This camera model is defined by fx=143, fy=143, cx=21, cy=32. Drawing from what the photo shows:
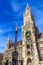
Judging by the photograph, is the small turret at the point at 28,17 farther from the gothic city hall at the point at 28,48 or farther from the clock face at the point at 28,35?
the clock face at the point at 28,35

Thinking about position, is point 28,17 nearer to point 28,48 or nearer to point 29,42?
point 29,42

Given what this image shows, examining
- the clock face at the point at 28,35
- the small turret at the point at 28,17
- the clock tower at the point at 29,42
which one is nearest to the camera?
the clock tower at the point at 29,42

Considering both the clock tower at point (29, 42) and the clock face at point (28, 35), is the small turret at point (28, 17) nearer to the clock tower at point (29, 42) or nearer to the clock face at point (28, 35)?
the clock tower at point (29, 42)

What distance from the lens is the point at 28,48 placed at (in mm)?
64125

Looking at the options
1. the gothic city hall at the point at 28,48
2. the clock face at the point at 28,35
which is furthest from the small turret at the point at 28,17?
the clock face at the point at 28,35

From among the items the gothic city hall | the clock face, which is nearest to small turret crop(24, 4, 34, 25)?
the gothic city hall

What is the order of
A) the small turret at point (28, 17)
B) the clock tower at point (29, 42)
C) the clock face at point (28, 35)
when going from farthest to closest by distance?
the small turret at point (28, 17), the clock face at point (28, 35), the clock tower at point (29, 42)

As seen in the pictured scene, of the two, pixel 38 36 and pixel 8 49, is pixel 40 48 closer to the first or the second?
pixel 38 36

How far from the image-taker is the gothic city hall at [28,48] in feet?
202

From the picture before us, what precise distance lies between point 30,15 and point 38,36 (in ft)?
39.9

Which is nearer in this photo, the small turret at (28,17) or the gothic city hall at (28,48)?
the gothic city hall at (28,48)

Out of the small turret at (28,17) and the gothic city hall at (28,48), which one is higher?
the small turret at (28,17)

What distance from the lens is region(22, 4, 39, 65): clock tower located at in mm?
61375

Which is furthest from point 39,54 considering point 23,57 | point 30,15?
point 30,15
